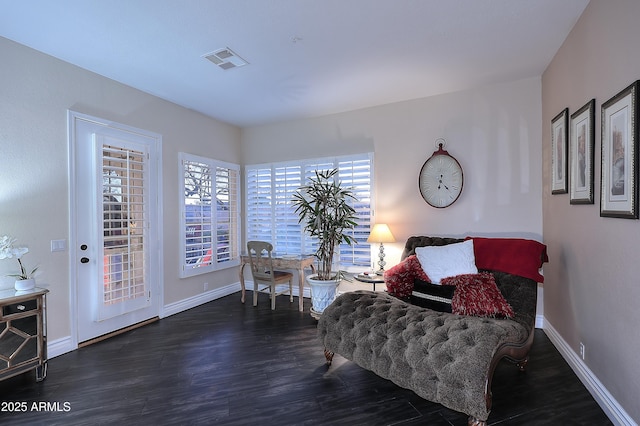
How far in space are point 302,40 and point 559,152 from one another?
2.63 metres

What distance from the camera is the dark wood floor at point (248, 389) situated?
6.73ft

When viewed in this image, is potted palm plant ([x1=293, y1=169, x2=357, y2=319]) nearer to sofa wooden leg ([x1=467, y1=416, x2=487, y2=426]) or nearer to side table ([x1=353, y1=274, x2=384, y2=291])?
side table ([x1=353, y1=274, x2=384, y2=291])

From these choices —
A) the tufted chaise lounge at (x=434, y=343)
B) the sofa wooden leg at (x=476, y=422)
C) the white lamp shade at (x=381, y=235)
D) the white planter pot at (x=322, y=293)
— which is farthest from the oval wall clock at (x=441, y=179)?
the sofa wooden leg at (x=476, y=422)

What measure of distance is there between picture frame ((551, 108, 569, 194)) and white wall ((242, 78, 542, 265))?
0.38 metres

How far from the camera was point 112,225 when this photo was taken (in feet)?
11.1

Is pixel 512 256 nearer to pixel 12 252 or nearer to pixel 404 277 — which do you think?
pixel 404 277

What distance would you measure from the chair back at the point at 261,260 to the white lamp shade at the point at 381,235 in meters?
1.47

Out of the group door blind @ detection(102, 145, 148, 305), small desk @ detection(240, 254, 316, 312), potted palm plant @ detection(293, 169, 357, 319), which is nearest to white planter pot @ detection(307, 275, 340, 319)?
potted palm plant @ detection(293, 169, 357, 319)

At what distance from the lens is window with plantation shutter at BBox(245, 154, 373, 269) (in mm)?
4383

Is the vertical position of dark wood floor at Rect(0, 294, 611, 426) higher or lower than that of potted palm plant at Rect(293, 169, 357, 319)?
lower

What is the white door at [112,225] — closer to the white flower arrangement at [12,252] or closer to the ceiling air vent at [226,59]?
the white flower arrangement at [12,252]

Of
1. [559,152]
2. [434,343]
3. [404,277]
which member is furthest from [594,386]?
[559,152]

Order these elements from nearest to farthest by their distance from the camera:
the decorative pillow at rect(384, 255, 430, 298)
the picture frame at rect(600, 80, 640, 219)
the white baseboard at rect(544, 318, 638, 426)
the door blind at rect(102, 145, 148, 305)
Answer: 1. the picture frame at rect(600, 80, 640, 219)
2. the white baseboard at rect(544, 318, 638, 426)
3. the decorative pillow at rect(384, 255, 430, 298)
4. the door blind at rect(102, 145, 148, 305)

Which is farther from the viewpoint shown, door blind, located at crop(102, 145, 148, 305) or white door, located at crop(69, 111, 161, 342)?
door blind, located at crop(102, 145, 148, 305)
